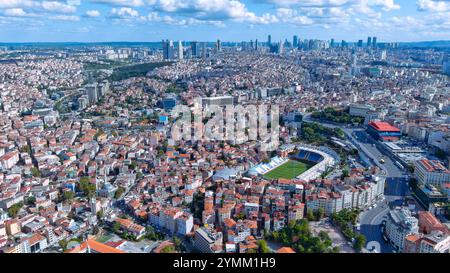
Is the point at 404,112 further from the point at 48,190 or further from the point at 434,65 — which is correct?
the point at 434,65

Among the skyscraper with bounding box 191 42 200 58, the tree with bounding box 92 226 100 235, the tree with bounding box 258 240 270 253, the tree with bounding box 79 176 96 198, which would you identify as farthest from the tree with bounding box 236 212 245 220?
the skyscraper with bounding box 191 42 200 58

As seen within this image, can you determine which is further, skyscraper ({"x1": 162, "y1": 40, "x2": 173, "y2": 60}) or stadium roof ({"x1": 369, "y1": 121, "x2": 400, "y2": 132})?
skyscraper ({"x1": 162, "y1": 40, "x2": 173, "y2": 60})

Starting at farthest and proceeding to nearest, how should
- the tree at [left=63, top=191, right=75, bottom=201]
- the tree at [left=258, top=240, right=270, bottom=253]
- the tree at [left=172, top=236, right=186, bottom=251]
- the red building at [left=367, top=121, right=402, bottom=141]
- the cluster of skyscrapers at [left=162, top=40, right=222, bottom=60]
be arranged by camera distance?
the cluster of skyscrapers at [left=162, top=40, right=222, bottom=60] → the red building at [left=367, top=121, right=402, bottom=141] → the tree at [left=63, top=191, right=75, bottom=201] → the tree at [left=172, top=236, right=186, bottom=251] → the tree at [left=258, top=240, right=270, bottom=253]

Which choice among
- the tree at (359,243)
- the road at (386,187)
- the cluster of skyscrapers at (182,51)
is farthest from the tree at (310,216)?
the cluster of skyscrapers at (182,51)

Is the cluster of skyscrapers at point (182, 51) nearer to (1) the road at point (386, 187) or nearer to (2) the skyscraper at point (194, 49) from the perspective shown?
(2) the skyscraper at point (194, 49)

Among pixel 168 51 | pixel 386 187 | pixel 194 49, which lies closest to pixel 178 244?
pixel 386 187

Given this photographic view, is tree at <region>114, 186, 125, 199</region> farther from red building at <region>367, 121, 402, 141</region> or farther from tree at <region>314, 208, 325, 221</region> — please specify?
red building at <region>367, 121, 402, 141</region>
